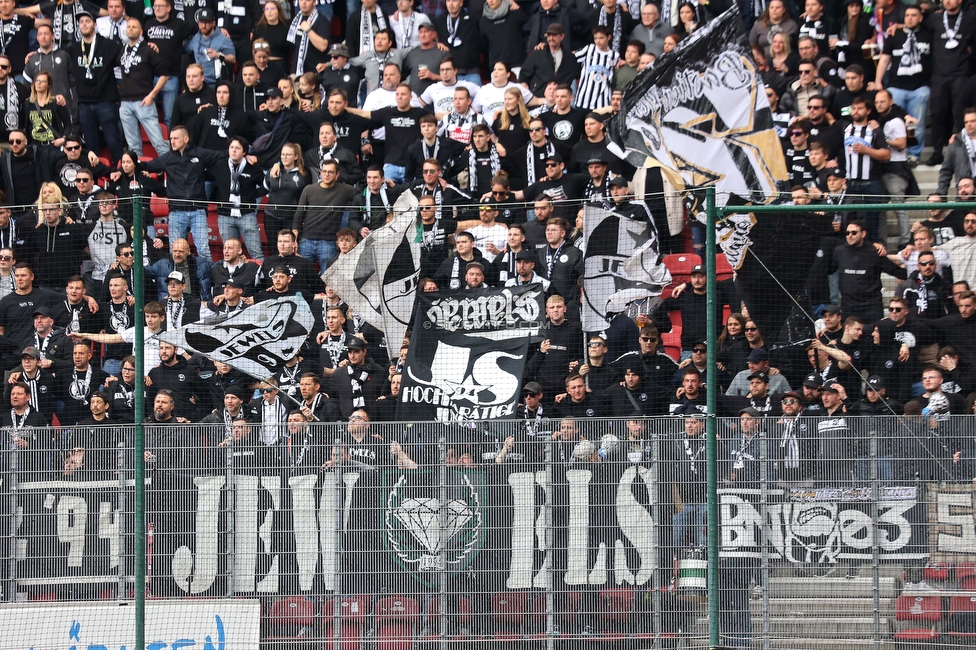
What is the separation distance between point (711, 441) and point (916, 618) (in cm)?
176

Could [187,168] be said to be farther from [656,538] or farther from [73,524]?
[656,538]

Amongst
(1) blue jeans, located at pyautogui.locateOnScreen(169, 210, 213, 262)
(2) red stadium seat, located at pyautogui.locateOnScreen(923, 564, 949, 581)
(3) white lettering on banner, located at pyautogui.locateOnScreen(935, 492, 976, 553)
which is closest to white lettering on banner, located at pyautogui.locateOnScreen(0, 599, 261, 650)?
(1) blue jeans, located at pyautogui.locateOnScreen(169, 210, 213, 262)

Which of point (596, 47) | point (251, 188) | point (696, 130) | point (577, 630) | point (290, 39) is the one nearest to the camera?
point (577, 630)

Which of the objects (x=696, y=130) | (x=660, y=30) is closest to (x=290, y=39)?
(x=660, y=30)

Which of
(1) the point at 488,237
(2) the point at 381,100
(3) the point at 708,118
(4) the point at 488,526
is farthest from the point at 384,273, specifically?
(2) the point at 381,100

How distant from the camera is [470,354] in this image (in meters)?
9.11

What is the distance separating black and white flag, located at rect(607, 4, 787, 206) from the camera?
1235 cm

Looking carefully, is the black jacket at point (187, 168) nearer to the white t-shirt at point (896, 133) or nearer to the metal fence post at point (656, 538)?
the white t-shirt at point (896, 133)

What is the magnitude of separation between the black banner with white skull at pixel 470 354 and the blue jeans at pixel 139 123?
968cm

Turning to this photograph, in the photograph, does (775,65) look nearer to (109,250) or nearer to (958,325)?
(958,325)

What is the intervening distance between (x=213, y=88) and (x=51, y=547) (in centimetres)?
928

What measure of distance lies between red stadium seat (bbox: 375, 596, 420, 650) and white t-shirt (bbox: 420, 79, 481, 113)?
349 inches

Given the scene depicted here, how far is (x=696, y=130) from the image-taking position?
12.5 m

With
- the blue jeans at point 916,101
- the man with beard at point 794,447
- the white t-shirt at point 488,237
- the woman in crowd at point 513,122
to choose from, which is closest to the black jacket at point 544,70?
the woman in crowd at point 513,122
